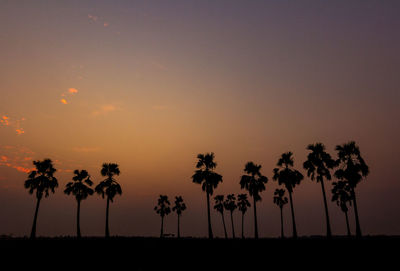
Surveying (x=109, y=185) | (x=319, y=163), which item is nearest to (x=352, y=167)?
(x=319, y=163)

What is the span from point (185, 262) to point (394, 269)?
45.0 ft

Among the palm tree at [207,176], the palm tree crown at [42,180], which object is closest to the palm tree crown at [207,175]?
the palm tree at [207,176]

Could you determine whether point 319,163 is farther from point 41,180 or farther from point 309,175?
point 41,180

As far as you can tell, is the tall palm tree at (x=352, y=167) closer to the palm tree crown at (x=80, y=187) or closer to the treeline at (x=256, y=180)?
the treeline at (x=256, y=180)

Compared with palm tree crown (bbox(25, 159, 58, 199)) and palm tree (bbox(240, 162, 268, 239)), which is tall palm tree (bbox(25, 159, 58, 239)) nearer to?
palm tree crown (bbox(25, 159, 58, 199))

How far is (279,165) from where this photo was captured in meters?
58.0

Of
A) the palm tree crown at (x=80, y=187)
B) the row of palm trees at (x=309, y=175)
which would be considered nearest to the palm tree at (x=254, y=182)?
the row of palm trees at (x=309, y=175)

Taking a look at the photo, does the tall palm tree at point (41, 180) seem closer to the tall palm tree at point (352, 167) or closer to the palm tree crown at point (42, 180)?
the palm tree crown at point (42, 180)

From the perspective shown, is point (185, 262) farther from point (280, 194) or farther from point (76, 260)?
point (280, 194)

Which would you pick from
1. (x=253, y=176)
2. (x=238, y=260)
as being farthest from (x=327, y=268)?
(x=253, y=176)

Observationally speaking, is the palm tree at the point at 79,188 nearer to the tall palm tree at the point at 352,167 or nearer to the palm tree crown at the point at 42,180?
the palm tree crown at the point at 42,180

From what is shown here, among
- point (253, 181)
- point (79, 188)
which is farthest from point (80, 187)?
point (253, 181)

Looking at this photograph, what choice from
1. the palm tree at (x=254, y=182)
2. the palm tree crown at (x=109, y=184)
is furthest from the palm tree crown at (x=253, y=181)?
→ the palm tree crown at (x=109, y=184)

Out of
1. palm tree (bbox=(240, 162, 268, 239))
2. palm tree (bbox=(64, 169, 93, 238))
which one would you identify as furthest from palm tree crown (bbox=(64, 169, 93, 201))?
palm tree (bbox=(240, 162, 268, 239))
